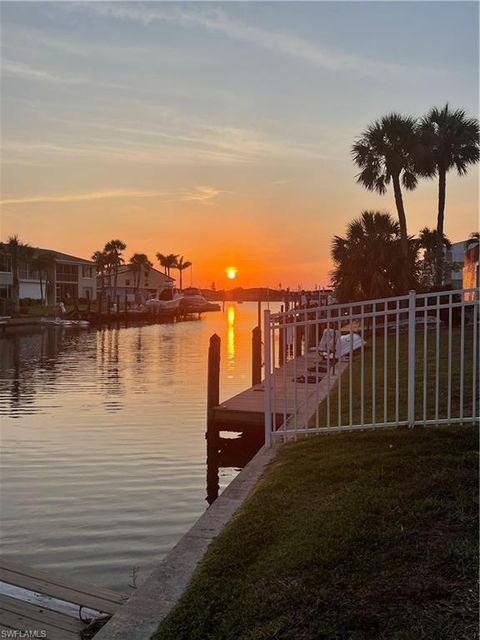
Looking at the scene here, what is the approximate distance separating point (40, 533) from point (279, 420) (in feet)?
15.4

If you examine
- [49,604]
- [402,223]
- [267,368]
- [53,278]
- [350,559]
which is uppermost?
[402,223]

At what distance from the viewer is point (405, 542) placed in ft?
13.7

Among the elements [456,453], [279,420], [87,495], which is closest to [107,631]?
[456,453]

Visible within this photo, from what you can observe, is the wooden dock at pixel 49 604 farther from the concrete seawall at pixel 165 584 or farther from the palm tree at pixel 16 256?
the palm tree at pixel 16 256

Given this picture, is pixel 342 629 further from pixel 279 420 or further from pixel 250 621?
pixel 279 420

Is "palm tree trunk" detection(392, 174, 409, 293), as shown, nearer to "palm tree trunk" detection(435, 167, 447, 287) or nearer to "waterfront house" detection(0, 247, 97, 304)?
"palm tree trunk" detection(435, 167, 447, 287)

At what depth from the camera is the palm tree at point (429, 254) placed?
37.4 m

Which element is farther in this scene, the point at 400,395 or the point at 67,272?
the point at 67,272

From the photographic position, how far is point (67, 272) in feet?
262

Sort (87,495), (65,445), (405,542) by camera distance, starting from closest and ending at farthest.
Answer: (405,542) < (87,495) < (65,445)

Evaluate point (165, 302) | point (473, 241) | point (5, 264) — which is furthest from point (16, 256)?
point (473, 241)

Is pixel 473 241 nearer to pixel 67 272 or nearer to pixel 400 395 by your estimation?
pixel 400 395

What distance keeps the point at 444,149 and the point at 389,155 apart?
10.5 feet

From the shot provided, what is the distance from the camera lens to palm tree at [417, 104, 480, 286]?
1320 inches
